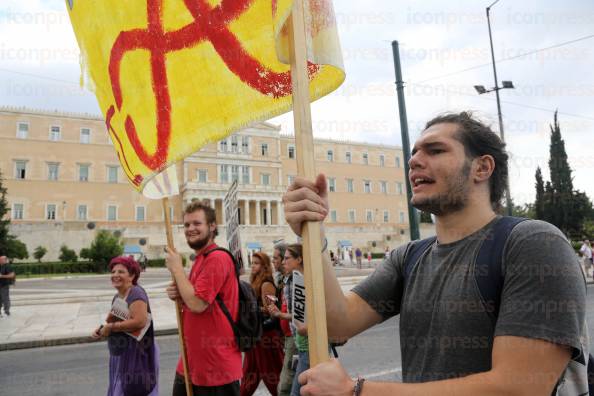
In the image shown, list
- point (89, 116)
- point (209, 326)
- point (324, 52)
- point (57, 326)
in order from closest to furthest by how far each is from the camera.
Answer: point (324, 52) < point (209, 326) < point (57, 326) < point (89, 116)

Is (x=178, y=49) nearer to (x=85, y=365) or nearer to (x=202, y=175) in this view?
(x=85, y=365)

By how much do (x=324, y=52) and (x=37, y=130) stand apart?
54785mm

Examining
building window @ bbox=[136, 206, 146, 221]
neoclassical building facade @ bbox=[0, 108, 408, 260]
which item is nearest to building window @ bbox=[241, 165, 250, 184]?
neoclassical building facade @ bbox=[0, 108, 408, 260]

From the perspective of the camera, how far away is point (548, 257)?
121cm

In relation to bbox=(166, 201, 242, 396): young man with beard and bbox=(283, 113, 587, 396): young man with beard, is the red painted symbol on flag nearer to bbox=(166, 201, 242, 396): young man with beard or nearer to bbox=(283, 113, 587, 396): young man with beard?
bbox=(283, 113, 587, 396): young man with beard

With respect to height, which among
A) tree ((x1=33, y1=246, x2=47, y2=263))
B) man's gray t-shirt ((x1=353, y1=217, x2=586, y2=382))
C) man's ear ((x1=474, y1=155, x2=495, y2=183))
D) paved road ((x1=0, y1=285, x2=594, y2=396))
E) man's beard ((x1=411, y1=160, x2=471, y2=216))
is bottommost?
paved road ((x1=0, y1=285, x2=594, y2=396))

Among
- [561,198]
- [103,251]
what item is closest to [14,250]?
[103,251]

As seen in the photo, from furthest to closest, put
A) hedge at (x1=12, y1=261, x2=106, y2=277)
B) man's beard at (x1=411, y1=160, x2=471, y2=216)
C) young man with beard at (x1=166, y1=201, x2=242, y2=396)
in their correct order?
hedge at (x1=12, y1=261, x2=106, y2=277), young man with beard at (x1=166, y1=201, x2=242, y2=396), man's beard at (x1=411, y1=160, x2=471, y2=216)

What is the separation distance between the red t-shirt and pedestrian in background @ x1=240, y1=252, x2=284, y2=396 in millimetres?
1014

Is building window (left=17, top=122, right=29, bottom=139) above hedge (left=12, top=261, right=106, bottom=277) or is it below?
above

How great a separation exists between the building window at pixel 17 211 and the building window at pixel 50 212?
2198 millimetres

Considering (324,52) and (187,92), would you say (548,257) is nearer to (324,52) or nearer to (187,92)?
(324,52)

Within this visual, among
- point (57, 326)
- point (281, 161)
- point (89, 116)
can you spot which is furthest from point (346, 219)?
point (57, 326)

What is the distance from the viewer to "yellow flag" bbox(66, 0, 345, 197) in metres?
1.76
